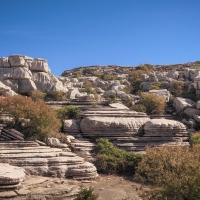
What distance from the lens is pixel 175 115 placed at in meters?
20.1

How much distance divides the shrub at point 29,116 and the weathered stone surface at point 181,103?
32.4 ft

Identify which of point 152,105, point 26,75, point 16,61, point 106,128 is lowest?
point 106,128

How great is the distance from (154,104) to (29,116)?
9.77 meters

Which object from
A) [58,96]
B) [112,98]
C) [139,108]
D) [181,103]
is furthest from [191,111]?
[58,96]

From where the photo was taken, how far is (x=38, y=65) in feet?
77.3

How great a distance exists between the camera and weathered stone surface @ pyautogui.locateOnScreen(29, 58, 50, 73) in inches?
922

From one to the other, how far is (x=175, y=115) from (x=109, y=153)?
8008mm

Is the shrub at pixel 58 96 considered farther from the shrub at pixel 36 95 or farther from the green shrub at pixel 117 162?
the green shrub at pixel 117 162

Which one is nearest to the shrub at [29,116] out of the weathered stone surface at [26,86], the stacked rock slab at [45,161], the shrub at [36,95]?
the stacked rock slab at [45,161]

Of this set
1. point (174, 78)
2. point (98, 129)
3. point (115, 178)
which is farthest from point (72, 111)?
point (174, 78)

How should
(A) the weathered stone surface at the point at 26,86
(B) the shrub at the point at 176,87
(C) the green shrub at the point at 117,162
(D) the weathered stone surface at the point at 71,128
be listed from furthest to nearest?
1. (B) the shrub at the point at 176,87
2. (A) the weathered stone surface at the point at 26,86
3. (D) the weathered stone surface at the point at 71,128
4. (C) the green shrub at the point at 117,162

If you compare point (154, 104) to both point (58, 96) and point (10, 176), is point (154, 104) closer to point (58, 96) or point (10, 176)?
point (58, 96)

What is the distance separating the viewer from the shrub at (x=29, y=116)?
14.0 m

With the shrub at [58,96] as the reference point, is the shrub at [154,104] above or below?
below
